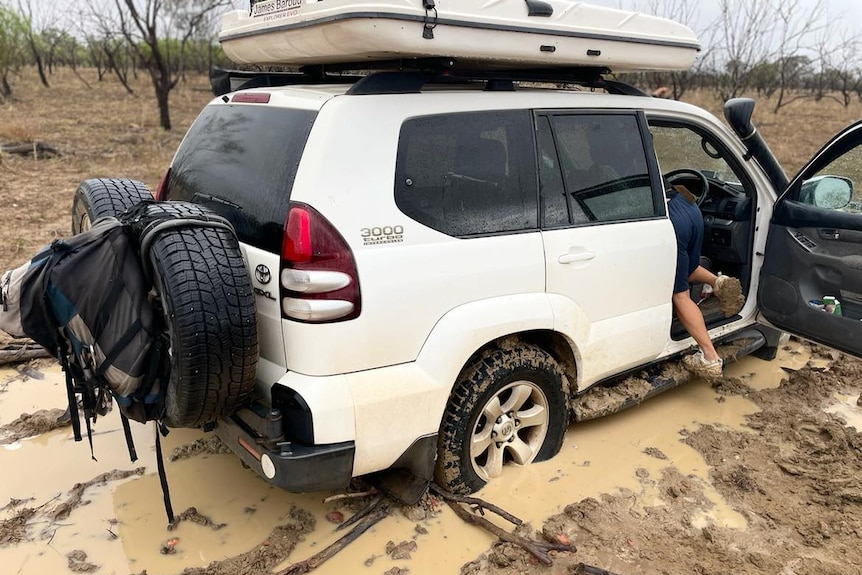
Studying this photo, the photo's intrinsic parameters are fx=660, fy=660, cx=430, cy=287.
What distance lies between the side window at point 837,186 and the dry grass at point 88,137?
Answer: 267 inches

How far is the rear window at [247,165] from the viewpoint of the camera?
8.25ft

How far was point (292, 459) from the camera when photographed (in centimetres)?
241

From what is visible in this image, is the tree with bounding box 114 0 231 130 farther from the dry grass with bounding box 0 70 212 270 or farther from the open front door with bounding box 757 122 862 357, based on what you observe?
the open front door with bounding box 757 122 862 357

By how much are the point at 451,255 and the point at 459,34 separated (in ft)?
2.84

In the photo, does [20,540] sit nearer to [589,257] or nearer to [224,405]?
[224,405]

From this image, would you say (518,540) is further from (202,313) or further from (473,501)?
(202,313)

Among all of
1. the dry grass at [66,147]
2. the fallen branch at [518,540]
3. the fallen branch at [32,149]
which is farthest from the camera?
the fallen branch at [32,149]

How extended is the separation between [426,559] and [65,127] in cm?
1856

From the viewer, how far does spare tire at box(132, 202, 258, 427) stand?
2.26 m

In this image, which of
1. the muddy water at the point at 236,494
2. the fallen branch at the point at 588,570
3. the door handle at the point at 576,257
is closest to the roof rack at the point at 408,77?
the door handle at the point at 576,257

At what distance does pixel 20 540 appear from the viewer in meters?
2.81

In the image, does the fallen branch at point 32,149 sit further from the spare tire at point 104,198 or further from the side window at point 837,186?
the side window at point 837,186

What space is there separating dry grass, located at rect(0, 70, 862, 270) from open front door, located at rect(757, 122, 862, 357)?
6.62 metres

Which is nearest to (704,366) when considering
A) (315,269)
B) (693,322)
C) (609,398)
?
(693,322)
